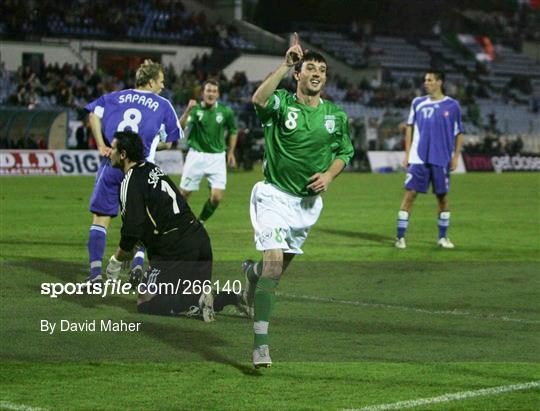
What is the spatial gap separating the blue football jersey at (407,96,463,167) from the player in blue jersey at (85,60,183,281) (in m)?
5.82

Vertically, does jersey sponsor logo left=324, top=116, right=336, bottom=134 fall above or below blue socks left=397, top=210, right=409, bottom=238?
above

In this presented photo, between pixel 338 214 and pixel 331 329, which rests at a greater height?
pixel 331 329

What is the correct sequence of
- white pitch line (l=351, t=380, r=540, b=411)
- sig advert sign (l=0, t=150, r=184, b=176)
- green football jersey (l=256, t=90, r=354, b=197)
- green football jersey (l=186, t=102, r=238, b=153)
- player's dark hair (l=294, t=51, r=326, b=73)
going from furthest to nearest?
1. sig advert sign (l=0, t=150, r=184, b=176)
2. green football jersey (l=186, t=102, r=238, b=153)
3. green football jersey (l=256, t=90, r=354, b=197)
4. player's dark hair (l=294, t=51, r=326, b=73)
5. white pitch line (l=351, t=380, r=540, b=411)

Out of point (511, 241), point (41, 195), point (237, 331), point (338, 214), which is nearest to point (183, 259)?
point (237, 331)

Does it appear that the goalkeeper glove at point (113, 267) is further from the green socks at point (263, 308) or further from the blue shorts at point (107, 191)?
the green socks at point (263, 308)

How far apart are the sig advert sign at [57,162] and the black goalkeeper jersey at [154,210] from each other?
78.9 feet

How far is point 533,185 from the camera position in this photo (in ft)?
114

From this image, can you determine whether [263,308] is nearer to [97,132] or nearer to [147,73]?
[97,132]

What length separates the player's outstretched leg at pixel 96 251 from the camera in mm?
10867

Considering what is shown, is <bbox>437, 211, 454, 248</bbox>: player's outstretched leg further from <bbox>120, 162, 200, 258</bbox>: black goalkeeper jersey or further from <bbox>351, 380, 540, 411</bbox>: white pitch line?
<bbox>351, 380, 540, 411</bbox>: white pitch line

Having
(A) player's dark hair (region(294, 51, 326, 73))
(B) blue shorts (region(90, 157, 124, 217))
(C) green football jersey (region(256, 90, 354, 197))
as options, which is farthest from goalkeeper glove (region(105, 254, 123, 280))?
(A) player's dark hair (region(294, 51, 326, 73))

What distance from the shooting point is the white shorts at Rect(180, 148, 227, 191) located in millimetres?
17234

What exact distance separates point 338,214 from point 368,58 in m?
42.4

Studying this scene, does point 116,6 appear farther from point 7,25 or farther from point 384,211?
point 384,211
